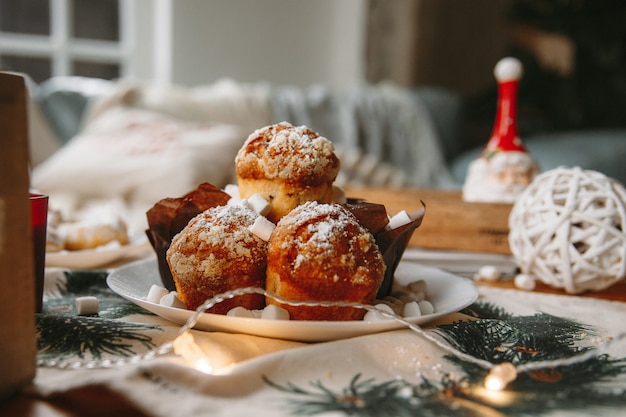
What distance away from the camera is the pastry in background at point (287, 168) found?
2.21 ft

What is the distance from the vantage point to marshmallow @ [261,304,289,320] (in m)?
0.59

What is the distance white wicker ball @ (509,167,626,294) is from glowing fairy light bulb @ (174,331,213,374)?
55cm

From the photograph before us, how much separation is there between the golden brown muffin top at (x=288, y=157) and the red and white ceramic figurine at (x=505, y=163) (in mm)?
598

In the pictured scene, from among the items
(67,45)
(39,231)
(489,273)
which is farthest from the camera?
(67,45)

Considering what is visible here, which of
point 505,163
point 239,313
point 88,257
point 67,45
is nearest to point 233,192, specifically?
point 239,313

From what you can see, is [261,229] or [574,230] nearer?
[261,229]

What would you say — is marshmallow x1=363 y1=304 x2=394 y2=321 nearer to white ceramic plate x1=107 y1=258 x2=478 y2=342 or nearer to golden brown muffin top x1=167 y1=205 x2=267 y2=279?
white ceramic plate x1=107 y1=258 x2=478 y2=342

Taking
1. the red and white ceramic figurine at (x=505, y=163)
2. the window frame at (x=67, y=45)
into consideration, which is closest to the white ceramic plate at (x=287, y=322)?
the red and white ceramic figurine at (x=505, y=163)

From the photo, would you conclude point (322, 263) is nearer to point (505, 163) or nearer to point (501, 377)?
point (501, 377)

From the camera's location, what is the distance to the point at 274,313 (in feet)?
1.95

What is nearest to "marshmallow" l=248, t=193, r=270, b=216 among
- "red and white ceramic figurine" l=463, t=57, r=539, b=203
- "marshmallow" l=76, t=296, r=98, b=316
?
"marshmallow" l=76, t=296, r=98, b=316

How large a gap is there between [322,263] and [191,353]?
15 cm

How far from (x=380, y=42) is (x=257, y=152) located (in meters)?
3.00

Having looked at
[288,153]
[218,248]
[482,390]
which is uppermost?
[288,153]
